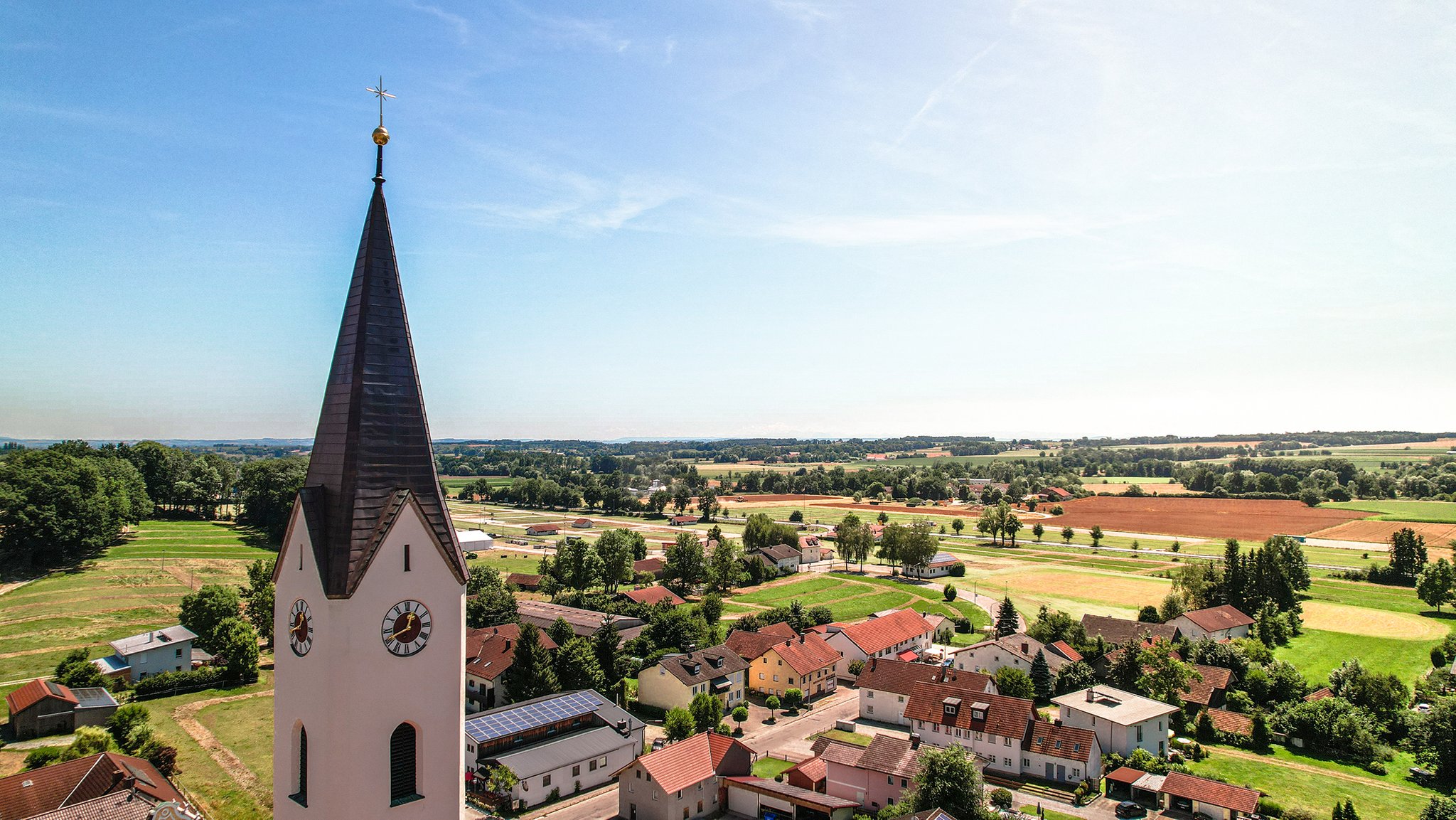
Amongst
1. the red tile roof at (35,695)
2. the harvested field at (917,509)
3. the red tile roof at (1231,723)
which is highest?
the red tile roof at (35,695)

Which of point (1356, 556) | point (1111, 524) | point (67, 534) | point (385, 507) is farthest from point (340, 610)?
point (1111, 524)

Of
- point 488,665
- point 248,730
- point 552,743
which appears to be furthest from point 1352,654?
point 248,730

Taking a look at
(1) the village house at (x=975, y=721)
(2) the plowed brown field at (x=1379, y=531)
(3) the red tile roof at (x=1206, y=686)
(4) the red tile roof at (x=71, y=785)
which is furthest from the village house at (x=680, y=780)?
(2) the plowed brown field at (x=1379, y=531)

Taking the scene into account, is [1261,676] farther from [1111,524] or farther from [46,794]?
[1111,524]

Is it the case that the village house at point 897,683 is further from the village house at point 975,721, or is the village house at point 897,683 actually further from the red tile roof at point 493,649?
the red tile roof at point 493,649

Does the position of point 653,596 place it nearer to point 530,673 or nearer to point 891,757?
point 530,673

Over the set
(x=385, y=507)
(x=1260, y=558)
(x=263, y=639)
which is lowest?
(x=263, y=639)

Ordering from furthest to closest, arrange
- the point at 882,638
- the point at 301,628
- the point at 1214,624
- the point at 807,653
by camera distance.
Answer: the point at 1214,624 < the point at 882,638 < the point at 807,653 < the point at 301,628
